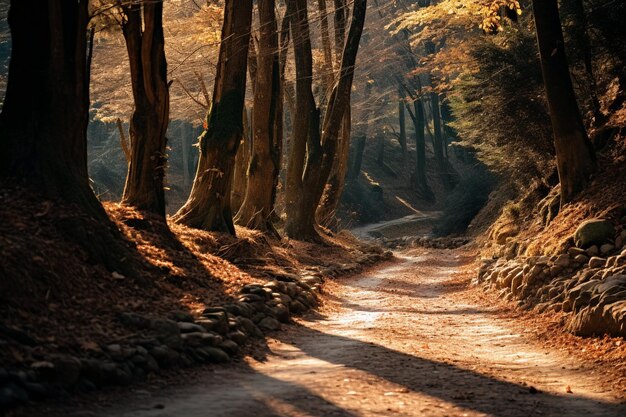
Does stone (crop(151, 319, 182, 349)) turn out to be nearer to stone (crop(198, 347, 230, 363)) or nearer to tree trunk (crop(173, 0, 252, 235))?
stone (crop(198, 347, 230, 363))

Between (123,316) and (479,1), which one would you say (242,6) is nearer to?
(479,1)

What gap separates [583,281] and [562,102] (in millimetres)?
4774

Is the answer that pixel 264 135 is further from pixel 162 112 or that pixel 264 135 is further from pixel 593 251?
pixel 593 251

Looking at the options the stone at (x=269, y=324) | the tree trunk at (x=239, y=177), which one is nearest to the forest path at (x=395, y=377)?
the stone at (x=269, y=324)

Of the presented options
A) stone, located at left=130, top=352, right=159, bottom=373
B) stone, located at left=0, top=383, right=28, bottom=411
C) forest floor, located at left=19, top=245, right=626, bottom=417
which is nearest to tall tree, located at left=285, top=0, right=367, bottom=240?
forest floor, located at left=19, top=245, right=626, bottom=417

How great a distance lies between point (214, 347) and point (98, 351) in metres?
1.41

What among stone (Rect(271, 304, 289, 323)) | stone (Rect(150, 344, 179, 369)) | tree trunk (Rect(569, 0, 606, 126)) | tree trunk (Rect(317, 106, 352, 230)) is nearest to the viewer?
stone (Rect(150, 344, 179, 369))

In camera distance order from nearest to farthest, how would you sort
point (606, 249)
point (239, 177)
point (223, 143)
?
point (606, 249), point (223, 143), point (239, 177)

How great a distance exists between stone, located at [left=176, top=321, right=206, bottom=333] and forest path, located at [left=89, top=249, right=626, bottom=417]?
21.9 inches

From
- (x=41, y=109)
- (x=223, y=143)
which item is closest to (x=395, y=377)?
(x=41, y=109)

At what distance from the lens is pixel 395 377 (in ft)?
20.4

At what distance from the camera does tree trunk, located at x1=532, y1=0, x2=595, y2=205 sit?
13.1 m

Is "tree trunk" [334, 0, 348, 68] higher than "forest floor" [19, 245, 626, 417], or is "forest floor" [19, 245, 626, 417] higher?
"tree trunk" [334, 0, 348, 68]

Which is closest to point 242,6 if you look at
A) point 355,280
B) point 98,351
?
point 355,280
